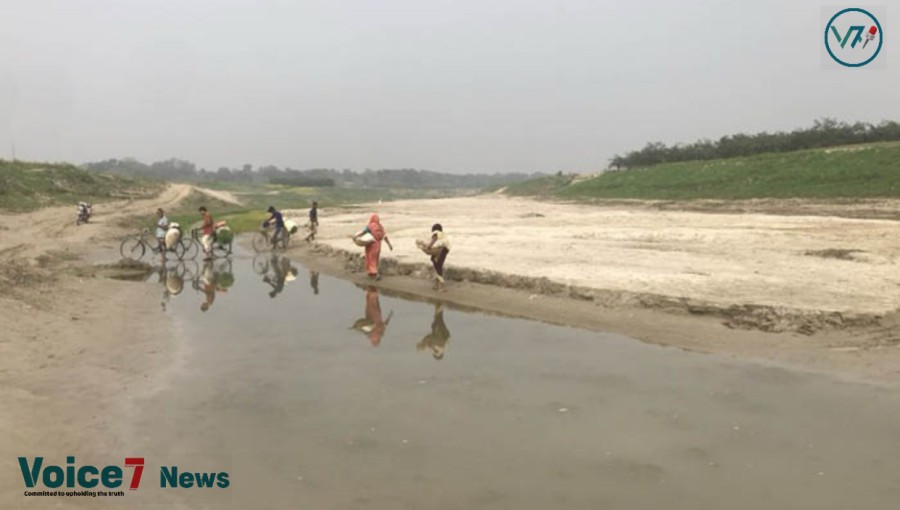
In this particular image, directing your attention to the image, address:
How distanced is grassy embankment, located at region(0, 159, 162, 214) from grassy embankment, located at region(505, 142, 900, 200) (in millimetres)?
48774

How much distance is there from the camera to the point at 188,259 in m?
24.3

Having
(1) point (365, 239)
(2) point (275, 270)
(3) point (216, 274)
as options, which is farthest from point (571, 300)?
(3) point (216, 274)

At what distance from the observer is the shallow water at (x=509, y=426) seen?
602 centimetres

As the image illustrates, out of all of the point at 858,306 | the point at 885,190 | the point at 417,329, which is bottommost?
the point at 417,329

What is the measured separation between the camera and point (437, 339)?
484 inches

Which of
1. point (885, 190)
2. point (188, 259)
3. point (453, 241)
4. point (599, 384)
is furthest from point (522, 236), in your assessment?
point (885, 190)

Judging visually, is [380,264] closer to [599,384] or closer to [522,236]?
[522,236]

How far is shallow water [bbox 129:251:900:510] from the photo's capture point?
6.02 meters

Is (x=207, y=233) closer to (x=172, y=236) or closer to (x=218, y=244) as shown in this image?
(x=172, y=236)

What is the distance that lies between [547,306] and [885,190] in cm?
3212

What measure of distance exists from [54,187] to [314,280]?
131ft

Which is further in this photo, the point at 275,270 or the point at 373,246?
the point at 275,270

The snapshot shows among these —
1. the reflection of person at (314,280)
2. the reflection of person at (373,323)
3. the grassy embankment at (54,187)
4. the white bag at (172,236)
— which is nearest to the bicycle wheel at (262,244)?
the white bag at (172,236)

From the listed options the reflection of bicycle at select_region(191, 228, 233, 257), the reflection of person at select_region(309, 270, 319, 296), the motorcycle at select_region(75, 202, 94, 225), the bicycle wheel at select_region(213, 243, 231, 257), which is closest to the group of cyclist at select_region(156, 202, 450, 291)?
the reflection of bicycle at select_region(191, 228, 233, 257)
